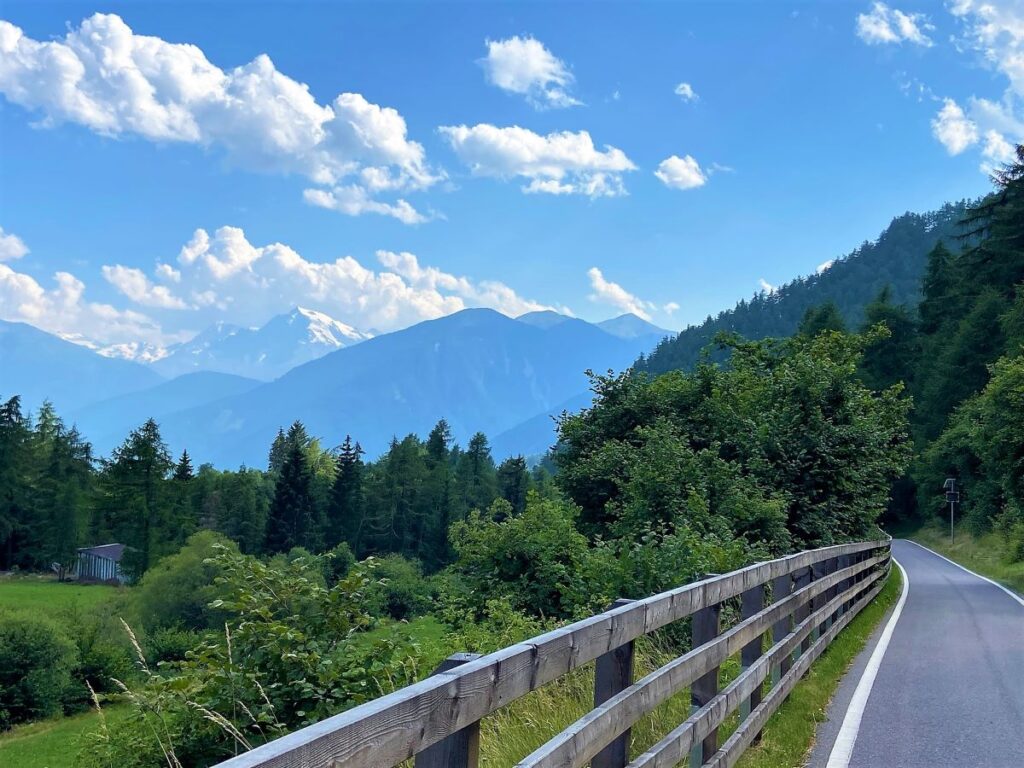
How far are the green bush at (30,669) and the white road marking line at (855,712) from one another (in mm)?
41354

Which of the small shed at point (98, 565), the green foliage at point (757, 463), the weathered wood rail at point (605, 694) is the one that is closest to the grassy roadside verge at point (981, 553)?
the green foliage at point (757, 463)

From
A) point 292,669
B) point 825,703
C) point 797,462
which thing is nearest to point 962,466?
point 797,462

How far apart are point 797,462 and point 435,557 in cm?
9174

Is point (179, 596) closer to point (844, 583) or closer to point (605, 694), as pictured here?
point (844, 583)

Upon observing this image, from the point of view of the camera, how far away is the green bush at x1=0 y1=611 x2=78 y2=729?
40156 mm

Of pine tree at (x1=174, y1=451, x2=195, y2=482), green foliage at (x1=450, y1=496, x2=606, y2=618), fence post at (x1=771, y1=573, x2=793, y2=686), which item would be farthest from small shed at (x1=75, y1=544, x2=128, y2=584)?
fence post at (x1=771, y1=573, x2=793, y2=686)

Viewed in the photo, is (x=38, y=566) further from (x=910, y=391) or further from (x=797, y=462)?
(x=797, y=462)

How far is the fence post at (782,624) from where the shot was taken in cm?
717

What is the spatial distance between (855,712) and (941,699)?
1.29m

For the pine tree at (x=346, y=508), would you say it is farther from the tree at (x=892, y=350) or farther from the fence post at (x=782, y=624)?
the fence post at (x=782, y=624)

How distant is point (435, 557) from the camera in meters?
105

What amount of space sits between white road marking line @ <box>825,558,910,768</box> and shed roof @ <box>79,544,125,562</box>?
319 ft

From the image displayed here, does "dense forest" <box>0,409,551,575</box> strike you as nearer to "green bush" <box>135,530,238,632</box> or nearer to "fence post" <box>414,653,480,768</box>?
"green bush" <box>135,530,238,632</box>

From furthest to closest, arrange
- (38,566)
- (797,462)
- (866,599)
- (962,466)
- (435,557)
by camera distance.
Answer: (435,557) < (38,566) < (962,466) < (797,462) < (866,599)
